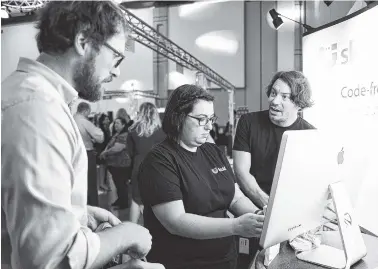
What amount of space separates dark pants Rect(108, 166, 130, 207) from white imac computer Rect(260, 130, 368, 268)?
359cm

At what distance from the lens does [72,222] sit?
2.28ft

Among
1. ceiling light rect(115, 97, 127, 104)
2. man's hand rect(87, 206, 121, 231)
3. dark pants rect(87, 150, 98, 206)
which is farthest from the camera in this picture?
ceiling light rect(115, 97, 127, 104)

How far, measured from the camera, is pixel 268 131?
2.15 meters

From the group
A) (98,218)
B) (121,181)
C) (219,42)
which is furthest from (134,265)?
(219,42)

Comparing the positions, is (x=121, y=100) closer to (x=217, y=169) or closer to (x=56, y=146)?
(x=217, y=169)

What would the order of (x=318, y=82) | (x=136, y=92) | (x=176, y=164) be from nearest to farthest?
(x=176, y=164), (x=318, y=82), (x=136, y=92)

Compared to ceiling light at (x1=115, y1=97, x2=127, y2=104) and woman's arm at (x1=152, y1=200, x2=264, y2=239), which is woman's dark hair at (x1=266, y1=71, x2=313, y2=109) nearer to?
woman's arm at (x1=152, y1=200, x2=264, y2=239)

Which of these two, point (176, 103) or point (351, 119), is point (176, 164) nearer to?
point (176, 103)

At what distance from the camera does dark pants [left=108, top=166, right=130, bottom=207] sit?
463 cm

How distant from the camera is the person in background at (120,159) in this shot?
14.6ft

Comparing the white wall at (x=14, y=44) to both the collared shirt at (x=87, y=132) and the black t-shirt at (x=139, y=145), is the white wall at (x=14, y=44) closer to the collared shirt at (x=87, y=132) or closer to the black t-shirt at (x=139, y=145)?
the collared shirt at (x=87, y=132)

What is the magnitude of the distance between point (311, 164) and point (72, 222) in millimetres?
634

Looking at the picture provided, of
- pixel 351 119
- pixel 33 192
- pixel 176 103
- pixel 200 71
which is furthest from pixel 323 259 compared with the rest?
pixel 200 71

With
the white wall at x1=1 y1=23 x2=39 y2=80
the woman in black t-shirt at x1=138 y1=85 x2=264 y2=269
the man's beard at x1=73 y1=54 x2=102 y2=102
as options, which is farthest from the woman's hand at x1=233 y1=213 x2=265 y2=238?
the white wall at x1=1 y1=23 x2=39 y2=80
